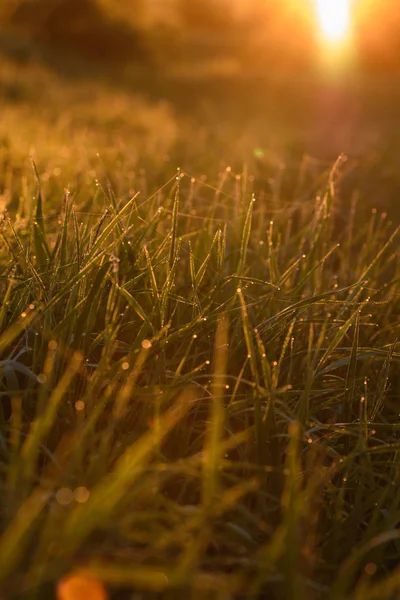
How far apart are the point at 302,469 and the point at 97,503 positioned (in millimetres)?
479

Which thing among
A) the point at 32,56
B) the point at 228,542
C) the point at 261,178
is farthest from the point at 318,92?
the point at 228,542

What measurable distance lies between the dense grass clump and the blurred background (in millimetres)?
1803

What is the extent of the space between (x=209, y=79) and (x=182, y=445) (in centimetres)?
1041

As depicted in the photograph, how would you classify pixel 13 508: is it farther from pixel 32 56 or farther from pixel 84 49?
pixel 84 49

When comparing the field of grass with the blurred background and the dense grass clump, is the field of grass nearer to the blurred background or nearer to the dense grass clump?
the dense grass clump

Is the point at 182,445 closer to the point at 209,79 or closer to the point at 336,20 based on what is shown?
the point at 209,79

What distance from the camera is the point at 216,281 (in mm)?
1505

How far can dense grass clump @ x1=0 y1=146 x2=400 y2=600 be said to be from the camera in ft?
2.71

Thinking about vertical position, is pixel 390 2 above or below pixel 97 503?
above

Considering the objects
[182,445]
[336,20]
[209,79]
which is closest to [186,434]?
[182,445]

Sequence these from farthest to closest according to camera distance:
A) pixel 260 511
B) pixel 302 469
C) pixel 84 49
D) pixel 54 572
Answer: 1. pixel 84 49
2. pixel 302 469
3. pixel 260 511
4. pixel 54 572

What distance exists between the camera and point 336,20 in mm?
14781

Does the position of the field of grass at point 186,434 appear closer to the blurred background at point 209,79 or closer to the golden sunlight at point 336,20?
the blurred background at point 209,79

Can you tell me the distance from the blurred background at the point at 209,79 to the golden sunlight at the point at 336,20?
0.03 metres
